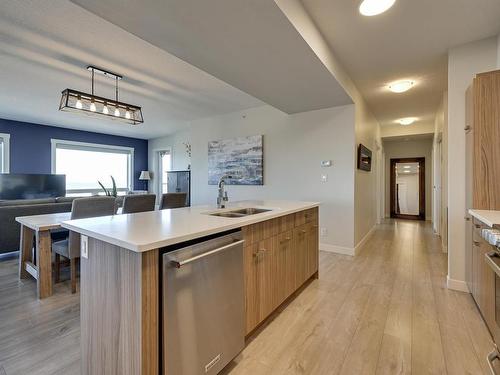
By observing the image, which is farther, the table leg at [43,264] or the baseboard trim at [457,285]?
the baseboard trim at [457,285]

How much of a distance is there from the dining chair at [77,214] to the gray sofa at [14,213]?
0.84 meters

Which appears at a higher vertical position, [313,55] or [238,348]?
[313,55]

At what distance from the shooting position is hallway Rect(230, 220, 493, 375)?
147 centimetres

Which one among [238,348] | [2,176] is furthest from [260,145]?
[2,176]

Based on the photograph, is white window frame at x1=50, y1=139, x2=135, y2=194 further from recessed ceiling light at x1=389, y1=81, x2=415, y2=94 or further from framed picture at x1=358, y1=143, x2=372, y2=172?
recessed ceiling light at x1=389, y1=81, x2=415, y2=94

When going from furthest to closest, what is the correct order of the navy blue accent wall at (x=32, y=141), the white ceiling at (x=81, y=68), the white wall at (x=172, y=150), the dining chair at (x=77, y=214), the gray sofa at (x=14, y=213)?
the white wall at (x=172, y=150) → the navy blue accent wall at (x=32, y=141) → the gray sofa at (x=14, y=213) → the dining chair at (x=77, y=214) → the white ceiling at (x=81, y=68)

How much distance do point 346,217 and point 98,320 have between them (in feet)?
10.9

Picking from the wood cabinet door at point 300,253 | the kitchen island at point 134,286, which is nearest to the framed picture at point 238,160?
the wood cabinet door at point 300,253

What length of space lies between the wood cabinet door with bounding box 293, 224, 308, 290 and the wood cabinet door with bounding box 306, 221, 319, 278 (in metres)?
0.09

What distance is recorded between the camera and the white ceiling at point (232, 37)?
1578 mm

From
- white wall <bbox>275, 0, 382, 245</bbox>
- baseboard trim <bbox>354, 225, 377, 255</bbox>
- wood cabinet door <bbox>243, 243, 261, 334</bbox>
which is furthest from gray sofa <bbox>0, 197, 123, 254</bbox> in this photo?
baseboard trim <bbox>354, 225, 377, 255</bbox>

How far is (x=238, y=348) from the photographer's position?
1473mm

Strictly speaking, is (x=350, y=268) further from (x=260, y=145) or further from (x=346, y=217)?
(x=260, y=145)

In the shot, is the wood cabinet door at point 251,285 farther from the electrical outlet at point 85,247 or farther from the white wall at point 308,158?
the white wall at point 308,158
